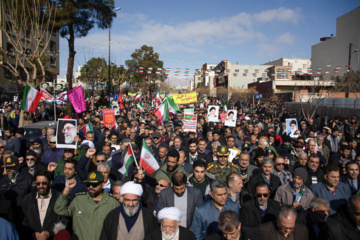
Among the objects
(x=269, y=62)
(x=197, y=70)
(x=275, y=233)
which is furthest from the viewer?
(x=269, y=62)

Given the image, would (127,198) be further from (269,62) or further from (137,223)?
(269,62)

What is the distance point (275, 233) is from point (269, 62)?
8272 centimetres

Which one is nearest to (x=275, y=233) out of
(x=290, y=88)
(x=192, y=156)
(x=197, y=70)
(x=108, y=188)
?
(x=108, y=188)

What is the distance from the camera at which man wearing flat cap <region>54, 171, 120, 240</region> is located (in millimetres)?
3544

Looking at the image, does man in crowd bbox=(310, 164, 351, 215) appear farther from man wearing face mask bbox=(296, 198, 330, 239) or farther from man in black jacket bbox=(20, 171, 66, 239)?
man in black jacket bbox=(20, 171, 66, 239)

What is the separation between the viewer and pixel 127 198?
3.34 metres

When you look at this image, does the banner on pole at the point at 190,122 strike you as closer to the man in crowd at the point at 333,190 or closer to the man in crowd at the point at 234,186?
the man in crowd at the point at 333,190

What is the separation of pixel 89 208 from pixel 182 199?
1.19m

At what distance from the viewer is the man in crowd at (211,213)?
11.7 feet

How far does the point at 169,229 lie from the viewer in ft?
9.86

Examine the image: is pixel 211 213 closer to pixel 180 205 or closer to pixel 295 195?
pixel 180 205

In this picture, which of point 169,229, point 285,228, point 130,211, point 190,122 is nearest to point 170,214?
point 169,229

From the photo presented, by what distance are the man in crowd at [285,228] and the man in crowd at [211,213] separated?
52cm

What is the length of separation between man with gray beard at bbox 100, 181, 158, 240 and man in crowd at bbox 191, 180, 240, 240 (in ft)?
1.77
